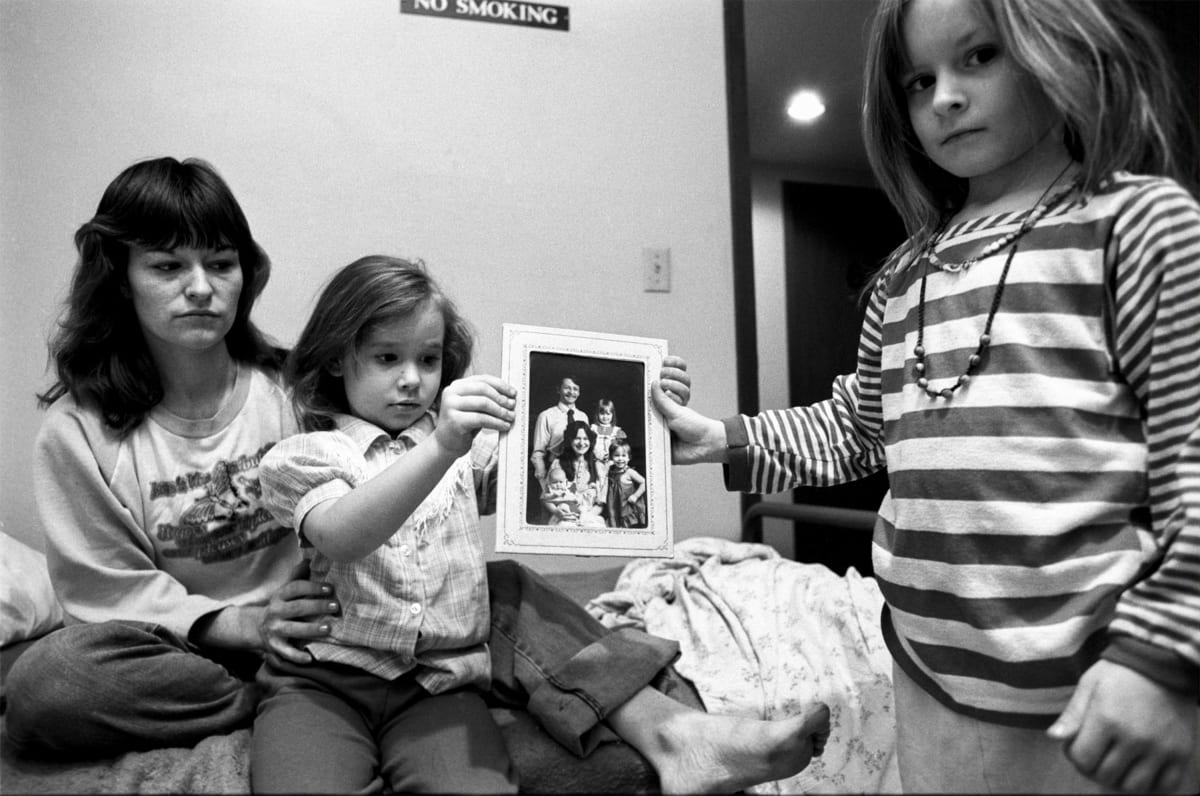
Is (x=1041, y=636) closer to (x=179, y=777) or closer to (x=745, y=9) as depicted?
(x=179, y=777)

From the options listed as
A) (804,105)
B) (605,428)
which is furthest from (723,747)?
(804,105)

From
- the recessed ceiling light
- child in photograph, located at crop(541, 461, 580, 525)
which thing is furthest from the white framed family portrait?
the recessed ceiling light

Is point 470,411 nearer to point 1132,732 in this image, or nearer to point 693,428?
point 693,428

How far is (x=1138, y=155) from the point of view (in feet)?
1.79

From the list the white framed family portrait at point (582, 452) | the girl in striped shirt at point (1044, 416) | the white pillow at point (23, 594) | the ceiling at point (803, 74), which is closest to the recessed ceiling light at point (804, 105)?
the ceiling at point (803, 74)

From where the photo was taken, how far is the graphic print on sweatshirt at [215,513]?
87 centimetres

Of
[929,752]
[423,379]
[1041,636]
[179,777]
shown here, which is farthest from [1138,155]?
[179,777]

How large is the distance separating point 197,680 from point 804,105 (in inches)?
48.1

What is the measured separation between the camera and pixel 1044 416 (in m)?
0.55

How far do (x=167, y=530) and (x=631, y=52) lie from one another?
889 mm

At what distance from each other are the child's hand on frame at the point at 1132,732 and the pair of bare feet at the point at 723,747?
0.27 metres

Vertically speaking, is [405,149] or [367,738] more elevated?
[405,149]

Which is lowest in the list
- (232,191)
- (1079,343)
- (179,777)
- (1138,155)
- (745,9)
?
(179,777)

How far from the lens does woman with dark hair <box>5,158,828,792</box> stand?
0.71 metres
